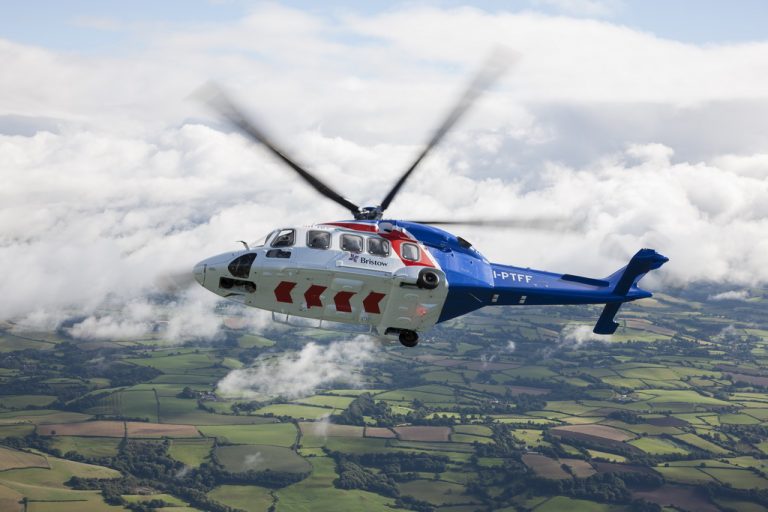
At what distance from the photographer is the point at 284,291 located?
29.8 metres

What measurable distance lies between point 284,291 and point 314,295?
129 cm

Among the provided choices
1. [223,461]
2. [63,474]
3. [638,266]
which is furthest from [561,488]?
[638,266]

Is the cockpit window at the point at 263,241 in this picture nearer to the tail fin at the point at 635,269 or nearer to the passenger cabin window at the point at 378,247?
the passenger cabin window at the point at 378,247

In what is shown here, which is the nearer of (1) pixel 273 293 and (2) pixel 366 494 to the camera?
(1) pixel 273 293

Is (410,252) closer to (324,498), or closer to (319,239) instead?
(319,239)

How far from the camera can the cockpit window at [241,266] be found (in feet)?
96.3

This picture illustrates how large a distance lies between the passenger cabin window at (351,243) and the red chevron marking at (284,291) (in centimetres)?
273

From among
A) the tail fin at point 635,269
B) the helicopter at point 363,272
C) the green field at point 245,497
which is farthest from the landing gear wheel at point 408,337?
the green field at point 245,497

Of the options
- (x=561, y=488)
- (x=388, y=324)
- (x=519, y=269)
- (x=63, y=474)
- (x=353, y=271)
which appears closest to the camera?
(x=353, y=271)

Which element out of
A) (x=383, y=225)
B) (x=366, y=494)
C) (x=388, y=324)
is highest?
(x=383, y=225)

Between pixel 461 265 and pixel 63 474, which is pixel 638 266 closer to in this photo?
pixel 461 265

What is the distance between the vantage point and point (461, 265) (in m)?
32.6

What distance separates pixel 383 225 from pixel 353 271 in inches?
107

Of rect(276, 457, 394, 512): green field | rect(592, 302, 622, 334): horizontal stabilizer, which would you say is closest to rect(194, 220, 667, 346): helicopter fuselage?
rect(592, 302, 622, 334): horizontal stabilizer
